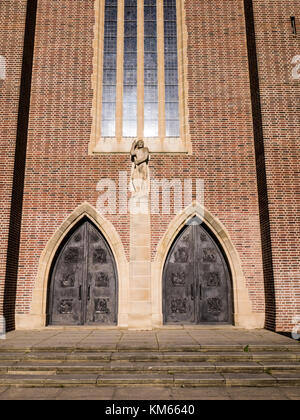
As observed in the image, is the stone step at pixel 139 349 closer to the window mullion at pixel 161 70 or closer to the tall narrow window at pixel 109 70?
the window mullion at pixel 161 70

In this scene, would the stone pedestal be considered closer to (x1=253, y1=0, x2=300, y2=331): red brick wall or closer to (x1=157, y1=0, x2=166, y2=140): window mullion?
(x1=157, y1=0, x2=166, y2=140): window mullion

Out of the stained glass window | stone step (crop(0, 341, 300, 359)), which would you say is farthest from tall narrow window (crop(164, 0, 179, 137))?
stone step (crop(0, 341, 300, 359))

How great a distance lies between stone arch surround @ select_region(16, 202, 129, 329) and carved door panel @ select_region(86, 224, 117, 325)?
0.32m

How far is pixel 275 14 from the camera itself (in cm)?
941

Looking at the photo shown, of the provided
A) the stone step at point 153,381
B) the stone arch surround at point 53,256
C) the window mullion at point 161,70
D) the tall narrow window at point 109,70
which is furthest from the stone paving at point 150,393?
the tall narrow window at point 109,70

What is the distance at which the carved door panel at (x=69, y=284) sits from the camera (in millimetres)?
8719

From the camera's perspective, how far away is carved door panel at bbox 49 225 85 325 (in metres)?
8.72

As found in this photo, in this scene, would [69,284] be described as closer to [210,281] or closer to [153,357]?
[210,281]

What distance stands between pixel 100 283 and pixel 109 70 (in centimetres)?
619

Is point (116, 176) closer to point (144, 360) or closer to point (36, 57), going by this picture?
point (36, 57)

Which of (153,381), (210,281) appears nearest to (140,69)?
(210,281)

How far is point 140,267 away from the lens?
852 centimetres

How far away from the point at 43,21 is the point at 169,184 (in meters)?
6.22
